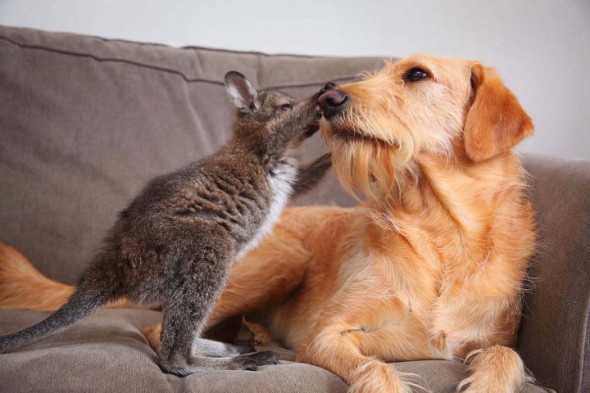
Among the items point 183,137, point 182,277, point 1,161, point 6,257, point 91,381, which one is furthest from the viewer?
point 183,137

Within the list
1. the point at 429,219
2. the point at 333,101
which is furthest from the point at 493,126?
the point at 333,101

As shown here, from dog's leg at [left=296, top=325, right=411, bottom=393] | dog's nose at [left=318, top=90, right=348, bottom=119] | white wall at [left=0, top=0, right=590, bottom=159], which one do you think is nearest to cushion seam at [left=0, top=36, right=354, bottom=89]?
white wall at [left=0, top=0, right=590, bottom=159]

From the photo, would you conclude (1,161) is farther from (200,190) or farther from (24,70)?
(200,190)

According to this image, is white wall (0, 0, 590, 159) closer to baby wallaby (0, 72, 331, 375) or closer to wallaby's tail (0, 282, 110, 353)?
baby wallaby (0, 72, 331, 375)

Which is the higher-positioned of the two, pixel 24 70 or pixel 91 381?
pixel 24 70

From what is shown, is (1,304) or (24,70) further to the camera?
(24,70)

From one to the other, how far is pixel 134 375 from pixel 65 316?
1.08 ft

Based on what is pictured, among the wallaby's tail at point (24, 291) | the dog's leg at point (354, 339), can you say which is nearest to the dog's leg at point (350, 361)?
the dog's leg at point (354, 339)

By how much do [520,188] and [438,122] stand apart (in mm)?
352

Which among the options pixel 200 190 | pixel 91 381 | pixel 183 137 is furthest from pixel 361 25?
pixel 91 381

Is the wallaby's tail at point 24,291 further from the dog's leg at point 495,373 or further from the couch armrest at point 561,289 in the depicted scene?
the couch armrest at point 561,289

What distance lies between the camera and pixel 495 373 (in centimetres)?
146

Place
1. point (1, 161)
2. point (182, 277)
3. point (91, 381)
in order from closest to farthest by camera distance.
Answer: point (91, 381)
point (182, 277)
point (1, 161)

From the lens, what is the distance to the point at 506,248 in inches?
68.7
